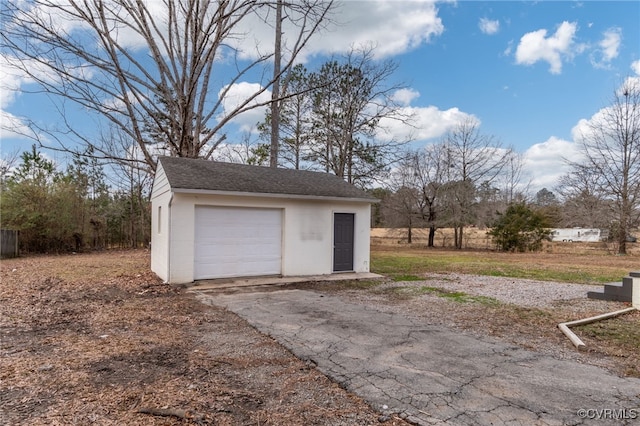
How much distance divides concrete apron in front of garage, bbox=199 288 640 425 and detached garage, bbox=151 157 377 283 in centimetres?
365

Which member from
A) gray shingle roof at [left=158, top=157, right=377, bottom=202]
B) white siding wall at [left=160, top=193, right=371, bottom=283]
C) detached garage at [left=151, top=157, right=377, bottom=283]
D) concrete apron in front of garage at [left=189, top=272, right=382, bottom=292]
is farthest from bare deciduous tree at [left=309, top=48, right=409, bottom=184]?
concrete apron in front of garage at [left=189, top=272, right=382, bottom=292]

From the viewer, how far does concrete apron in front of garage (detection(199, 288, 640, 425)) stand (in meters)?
2.65

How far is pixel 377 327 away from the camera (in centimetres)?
502

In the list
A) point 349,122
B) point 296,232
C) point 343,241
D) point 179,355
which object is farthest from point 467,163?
point 179,355

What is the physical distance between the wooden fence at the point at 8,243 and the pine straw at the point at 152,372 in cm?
1040

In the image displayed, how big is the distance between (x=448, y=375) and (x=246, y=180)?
24.2 ft

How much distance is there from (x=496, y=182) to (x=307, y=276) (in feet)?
68.7

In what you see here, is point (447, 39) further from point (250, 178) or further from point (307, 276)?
point (307, 276)

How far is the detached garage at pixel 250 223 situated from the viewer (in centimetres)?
821

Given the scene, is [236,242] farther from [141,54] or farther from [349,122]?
[349,122]

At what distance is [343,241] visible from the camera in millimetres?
10445

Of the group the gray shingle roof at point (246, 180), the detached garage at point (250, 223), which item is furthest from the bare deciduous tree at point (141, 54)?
the detached garage at point (250, 223)

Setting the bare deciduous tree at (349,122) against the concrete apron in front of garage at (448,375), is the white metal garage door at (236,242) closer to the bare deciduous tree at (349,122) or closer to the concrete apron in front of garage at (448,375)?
the concrete apron in front of garage at (448,375)

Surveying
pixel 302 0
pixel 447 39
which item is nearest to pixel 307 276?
pixel 302 0
